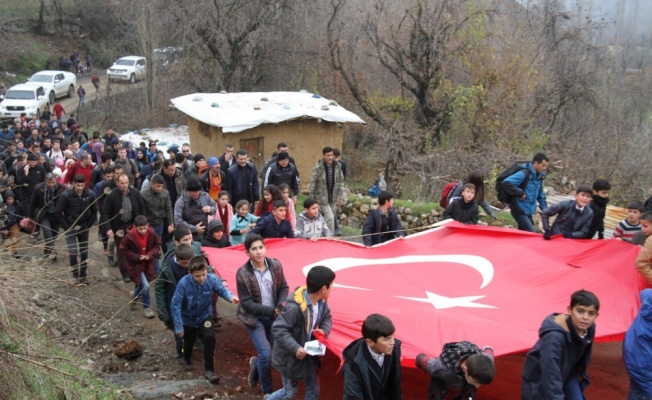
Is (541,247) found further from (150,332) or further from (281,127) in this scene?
(281,127)

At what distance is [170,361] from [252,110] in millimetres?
10295

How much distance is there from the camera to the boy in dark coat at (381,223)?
8.87m

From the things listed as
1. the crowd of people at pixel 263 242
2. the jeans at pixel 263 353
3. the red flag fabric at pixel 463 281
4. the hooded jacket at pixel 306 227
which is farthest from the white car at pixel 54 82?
the jeans at pixel 263 353

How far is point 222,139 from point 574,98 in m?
18.6

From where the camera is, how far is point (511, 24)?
26.1m

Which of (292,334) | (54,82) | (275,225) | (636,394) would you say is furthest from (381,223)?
(54,82)

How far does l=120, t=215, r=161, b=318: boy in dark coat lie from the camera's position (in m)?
8.53

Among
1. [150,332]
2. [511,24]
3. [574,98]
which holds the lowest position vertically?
[150,332]

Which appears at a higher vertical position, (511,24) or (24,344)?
(511,24)

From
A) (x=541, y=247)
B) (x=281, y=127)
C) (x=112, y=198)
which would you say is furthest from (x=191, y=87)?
(x=541, y=247)

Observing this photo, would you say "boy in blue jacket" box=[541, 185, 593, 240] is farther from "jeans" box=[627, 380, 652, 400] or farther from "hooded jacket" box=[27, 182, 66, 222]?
"hooded jacket" box=[27, 182, 66, 222]

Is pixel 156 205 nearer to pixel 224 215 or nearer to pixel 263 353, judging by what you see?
pixel 224 215

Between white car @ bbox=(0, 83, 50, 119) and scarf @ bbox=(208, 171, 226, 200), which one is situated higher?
white car @ bbox=(0, 83, 50, 119)

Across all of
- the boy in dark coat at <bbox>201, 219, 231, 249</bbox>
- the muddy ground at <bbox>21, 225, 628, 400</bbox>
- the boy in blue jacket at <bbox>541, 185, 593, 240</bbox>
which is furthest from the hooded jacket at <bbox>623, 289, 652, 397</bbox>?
the boy in dark coat at <bbox>201, 219, 231, 249</bbox>
